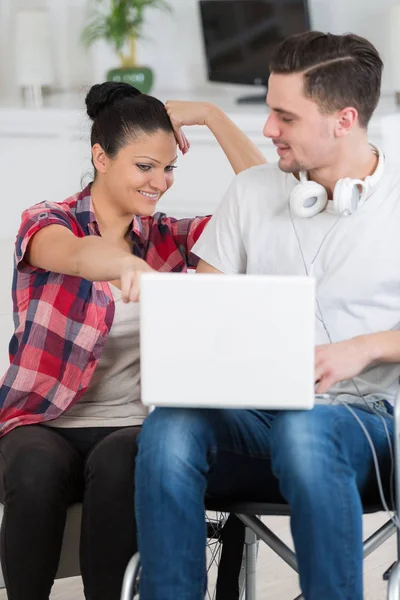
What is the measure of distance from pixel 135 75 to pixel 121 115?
260 centimetres

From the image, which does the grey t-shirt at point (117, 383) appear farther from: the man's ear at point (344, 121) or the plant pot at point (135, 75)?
the plant pot at point (135, 75)

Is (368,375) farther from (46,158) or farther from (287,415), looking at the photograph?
(46,158)

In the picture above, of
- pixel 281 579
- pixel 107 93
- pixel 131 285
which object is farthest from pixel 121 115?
pixel 281 579

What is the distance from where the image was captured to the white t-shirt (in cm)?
185

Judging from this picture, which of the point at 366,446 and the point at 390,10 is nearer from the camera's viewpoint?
the point at 366,446

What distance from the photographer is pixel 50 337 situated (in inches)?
78.5

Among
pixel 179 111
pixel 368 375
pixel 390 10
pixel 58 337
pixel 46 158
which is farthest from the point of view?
pixel 46 158

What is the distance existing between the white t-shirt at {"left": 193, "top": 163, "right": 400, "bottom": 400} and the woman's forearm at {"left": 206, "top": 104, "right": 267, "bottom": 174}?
262 millimetres

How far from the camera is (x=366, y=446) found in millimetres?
1697

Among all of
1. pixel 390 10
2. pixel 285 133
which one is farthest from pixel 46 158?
pixel 285 133

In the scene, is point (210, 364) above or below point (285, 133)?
below

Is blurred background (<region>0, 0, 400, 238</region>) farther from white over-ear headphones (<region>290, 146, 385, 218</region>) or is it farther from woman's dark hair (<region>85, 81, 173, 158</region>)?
white over-ear headphones (<region>290, 146, 385, 218</region>)

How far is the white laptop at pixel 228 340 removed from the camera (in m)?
1.49

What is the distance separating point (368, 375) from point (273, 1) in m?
2.80
